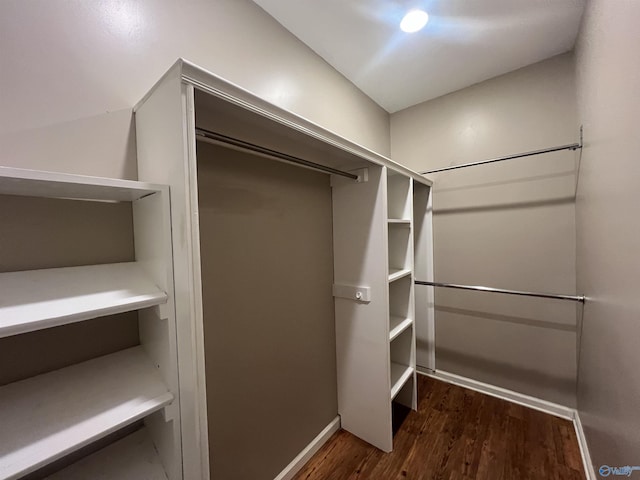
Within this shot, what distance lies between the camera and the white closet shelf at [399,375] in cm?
174

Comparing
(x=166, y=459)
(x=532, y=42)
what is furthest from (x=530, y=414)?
(x=532, y=42)

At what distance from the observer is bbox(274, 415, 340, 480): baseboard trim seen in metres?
1.45

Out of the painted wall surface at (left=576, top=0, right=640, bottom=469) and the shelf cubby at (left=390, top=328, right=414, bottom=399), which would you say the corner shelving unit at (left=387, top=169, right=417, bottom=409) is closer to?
the shelf cubby at (left=390, top=328, right=414, bottom=399)

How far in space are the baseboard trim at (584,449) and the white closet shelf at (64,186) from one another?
2.51m

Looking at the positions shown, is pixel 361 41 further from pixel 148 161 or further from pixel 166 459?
pixel 166 459

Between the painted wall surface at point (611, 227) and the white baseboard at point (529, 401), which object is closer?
the painted wall surface at point (611, 227)

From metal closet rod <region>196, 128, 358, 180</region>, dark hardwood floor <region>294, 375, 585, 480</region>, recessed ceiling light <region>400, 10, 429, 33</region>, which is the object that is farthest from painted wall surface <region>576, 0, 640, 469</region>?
metal closet rod <region>196, 128, 358, 180</region>

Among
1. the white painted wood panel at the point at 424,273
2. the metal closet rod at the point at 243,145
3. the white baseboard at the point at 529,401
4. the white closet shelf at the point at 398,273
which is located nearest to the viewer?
the metal closet rod at the point at 243,145

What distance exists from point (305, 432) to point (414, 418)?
904mm

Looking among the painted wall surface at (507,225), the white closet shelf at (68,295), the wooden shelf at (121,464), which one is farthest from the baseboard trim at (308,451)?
the white closet shelf at (68,295)

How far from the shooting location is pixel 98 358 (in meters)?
0.84

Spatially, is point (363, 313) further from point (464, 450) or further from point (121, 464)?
point (121, 464)

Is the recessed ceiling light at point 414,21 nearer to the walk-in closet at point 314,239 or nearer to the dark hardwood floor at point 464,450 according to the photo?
the walk-in closet at point 314,239

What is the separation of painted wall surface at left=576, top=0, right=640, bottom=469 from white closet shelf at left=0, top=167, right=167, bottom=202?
5.04 feet
